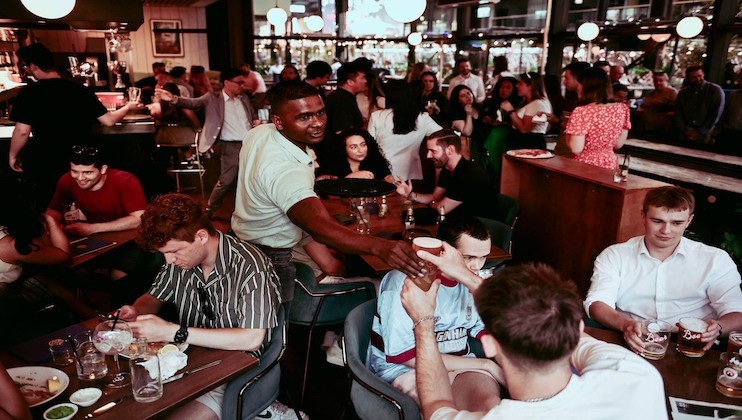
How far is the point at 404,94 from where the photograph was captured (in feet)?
15.1

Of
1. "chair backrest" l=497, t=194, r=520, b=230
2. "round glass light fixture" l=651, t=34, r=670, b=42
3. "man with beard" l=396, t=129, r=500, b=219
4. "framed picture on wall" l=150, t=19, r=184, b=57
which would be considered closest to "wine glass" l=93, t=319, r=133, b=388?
"man with beard" l=396, t=129, r=500, b=219

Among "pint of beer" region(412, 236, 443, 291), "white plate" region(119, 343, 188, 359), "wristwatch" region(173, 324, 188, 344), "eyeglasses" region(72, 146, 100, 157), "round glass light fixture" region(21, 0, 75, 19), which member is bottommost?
"white plate" region(119, 343, 188, 359)

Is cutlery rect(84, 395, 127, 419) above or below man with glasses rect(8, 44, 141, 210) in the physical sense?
below

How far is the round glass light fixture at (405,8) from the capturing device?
6.62 m

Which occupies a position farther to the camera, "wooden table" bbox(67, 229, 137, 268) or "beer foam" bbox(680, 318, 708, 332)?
"wooden table" bbox(67, 229, 137, 268)

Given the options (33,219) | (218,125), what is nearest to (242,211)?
(33,219)

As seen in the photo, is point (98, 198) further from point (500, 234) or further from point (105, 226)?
point (500, 234)

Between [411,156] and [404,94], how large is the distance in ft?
1.87

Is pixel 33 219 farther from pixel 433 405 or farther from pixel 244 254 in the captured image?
pixel 433 405

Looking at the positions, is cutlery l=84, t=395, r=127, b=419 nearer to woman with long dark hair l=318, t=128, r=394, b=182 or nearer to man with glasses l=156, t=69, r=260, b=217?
woman with long dark hair l=318, t=128, r=394, b=182

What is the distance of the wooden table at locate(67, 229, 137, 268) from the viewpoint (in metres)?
2.74

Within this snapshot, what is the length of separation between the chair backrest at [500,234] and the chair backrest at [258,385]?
1.50 metres

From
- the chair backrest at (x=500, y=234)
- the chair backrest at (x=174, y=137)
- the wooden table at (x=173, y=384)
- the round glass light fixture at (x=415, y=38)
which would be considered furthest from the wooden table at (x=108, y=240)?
the round glass light fixture at (x=415, y=38)

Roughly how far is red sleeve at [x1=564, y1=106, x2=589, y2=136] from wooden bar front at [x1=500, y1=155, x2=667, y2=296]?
10.6 inches
